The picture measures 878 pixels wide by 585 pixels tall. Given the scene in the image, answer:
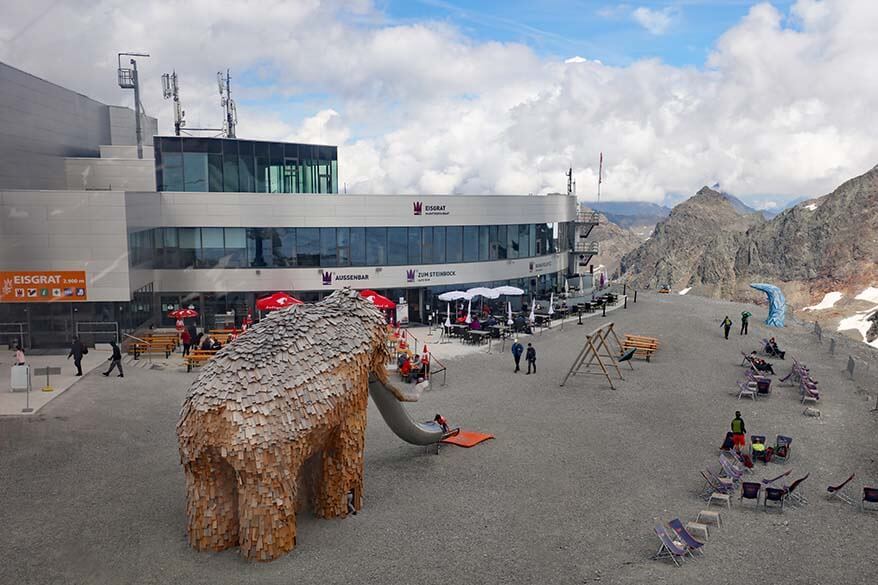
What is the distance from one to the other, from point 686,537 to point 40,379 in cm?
2369

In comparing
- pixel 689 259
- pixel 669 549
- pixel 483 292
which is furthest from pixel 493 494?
pixel 689 259

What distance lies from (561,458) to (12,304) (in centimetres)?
2556

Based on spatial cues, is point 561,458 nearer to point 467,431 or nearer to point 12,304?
point 467,431

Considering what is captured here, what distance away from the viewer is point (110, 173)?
43281 mm

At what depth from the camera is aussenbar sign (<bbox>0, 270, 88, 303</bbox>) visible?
102 ft

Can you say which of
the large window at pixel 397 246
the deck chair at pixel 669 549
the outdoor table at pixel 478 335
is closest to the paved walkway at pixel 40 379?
the large window at pixel 397 246

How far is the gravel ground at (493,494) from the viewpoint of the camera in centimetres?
1341

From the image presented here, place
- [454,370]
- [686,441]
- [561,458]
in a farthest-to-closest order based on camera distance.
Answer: [454,370] < [686,441] < [561,458]

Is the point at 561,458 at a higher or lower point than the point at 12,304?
lower

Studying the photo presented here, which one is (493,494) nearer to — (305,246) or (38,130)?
(305,246)

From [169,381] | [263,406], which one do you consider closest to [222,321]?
[169,381]

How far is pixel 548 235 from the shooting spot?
4941 cm

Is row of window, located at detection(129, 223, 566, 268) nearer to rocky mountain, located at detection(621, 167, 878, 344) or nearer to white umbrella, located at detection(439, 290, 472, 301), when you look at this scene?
white umbrella, located at detection(439, 290, 472, 301)

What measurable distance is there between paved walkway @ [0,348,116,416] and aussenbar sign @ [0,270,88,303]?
248 centimetres
